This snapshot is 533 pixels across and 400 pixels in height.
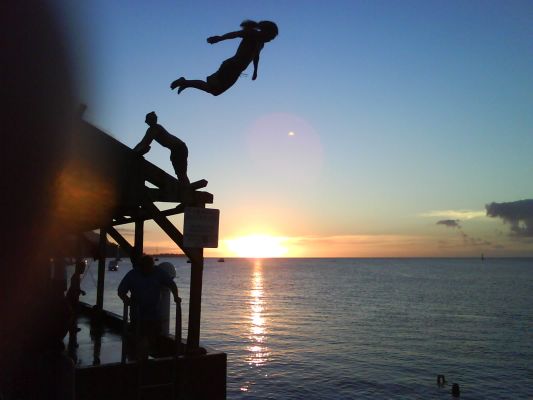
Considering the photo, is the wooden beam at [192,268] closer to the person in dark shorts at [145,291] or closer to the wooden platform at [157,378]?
the wooden platform at [157,378]

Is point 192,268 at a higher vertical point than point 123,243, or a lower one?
lower

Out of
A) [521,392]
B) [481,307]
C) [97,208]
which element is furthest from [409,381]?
[481,307]

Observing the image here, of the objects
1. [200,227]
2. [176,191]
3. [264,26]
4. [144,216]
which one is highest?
[264,26]

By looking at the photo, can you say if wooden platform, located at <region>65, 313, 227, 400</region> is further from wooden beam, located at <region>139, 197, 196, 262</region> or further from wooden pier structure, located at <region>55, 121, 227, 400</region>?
wooden beam, located at <region>139, 197, 196, 262</region>

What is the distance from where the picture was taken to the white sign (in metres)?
6.86

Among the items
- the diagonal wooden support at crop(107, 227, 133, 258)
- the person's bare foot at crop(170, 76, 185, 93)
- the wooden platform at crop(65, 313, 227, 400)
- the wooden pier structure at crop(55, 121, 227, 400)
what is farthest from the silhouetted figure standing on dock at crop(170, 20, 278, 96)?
the wooden platform at crop(65, 313, 227, 400)

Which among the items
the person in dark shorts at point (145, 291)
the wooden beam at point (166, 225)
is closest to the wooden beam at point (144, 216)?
the wooden beam at point (166, 225)

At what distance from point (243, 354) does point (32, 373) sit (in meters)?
22.8

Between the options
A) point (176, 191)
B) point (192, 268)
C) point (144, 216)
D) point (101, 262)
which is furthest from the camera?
point (101, 262)

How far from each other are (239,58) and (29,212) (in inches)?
182

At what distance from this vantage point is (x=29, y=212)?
7.88m

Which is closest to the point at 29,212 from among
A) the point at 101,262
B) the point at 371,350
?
the point at 101,262

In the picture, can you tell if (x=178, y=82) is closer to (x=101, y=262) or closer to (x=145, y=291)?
(x=145, y=291)

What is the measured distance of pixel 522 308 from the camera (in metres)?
58.4
